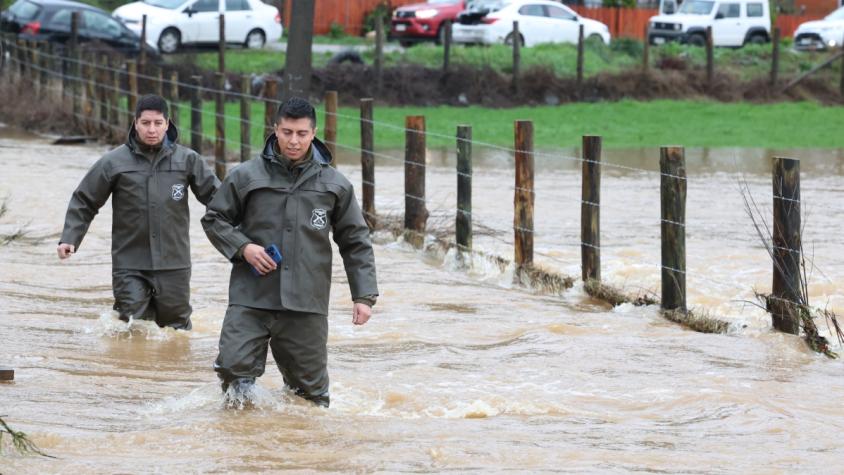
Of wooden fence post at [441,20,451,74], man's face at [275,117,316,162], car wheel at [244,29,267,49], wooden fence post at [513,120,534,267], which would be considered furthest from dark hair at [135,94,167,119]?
car wheel at [244,29,267,49]

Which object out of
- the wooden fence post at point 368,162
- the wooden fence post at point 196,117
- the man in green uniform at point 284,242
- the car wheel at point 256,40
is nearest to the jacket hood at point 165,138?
the man in green uniform at point 284,242

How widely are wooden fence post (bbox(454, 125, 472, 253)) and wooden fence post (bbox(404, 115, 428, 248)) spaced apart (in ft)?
2.18

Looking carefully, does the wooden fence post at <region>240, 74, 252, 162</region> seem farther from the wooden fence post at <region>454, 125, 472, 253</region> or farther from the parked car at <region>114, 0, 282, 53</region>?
the parked car at <region>114, 0, 282, 53</region>

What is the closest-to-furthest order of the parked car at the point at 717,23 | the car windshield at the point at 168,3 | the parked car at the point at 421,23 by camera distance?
the car windshield at the point at 168,3, the parked car at the point at 421,23, the parked car at the point at 717,23

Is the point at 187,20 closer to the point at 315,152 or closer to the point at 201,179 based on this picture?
the point at 201,179

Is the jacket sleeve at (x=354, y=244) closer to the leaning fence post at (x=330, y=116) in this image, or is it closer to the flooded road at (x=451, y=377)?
the flooded road at (x=451, y=377)

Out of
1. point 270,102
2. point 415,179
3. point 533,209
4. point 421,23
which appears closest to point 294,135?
point 415,179

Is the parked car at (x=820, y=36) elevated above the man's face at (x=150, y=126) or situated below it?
above

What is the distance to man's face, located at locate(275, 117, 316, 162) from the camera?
23.8 ft

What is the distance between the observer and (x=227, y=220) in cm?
739

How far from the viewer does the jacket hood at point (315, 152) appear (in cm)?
739

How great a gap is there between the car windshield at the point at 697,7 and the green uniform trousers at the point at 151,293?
115 feet

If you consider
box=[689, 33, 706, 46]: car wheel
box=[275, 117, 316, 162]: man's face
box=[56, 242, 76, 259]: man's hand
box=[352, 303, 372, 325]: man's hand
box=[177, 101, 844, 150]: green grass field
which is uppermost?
box=[689, 33, 706, 46]: car wheel

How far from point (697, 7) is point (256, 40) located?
13.3 metres
